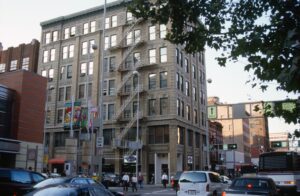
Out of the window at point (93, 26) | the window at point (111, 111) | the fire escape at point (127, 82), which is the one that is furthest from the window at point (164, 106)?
the window at point (93, 26)

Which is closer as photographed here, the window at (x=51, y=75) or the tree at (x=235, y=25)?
the tree at (x=235, y=25)

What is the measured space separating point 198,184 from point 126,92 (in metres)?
35.7

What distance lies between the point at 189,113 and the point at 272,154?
32067mm

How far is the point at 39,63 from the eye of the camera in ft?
206

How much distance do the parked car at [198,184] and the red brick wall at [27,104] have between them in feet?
58.0

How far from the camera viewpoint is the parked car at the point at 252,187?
13.0m

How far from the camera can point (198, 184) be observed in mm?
17203

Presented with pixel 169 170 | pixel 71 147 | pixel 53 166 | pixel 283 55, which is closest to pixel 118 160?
pixel 169 170

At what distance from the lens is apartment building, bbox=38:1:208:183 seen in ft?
159

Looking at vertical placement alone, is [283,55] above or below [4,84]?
below

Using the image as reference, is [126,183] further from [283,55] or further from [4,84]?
[283,55]

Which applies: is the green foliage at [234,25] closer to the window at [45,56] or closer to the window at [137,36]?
the window at [137,36]

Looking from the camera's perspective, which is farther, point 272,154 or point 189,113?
point 189,113

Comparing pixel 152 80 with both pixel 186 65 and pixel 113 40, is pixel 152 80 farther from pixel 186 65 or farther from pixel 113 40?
pixel 113 40
